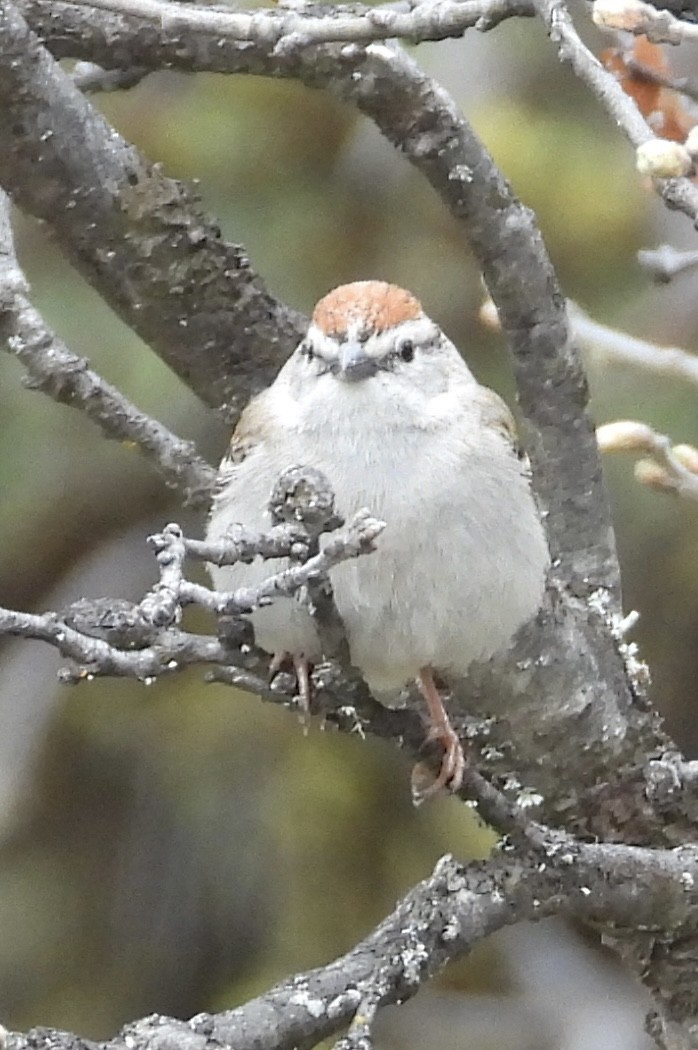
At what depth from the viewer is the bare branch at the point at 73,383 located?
169 centimetres

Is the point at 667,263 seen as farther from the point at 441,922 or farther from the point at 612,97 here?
the point at 441,922

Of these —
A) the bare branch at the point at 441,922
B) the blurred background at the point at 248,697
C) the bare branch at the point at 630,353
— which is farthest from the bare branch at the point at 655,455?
the blurred background at the point at 248,697

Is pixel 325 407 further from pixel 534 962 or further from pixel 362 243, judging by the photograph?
pixel 534 962

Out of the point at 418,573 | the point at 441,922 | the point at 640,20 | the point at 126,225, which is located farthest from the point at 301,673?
the point at 640,20

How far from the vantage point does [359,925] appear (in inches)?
→ 122

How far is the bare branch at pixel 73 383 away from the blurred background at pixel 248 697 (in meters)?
1.18

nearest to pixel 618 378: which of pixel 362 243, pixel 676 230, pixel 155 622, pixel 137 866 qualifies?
pixel 676 230

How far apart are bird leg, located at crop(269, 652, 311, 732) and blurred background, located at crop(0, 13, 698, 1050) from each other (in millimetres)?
1525

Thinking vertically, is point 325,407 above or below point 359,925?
above

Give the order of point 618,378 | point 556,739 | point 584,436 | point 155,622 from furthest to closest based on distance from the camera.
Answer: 1. point 618,378
2. point 584,436
3. point 556,739
4. point 155,622

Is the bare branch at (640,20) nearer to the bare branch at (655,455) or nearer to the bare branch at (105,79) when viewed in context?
the bare branch at (655,455)

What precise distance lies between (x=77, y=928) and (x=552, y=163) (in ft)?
6.84

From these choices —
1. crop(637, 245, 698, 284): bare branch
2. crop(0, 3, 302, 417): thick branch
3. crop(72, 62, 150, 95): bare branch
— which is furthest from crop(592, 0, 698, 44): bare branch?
crop(72, 62, 150, 95): bare branch

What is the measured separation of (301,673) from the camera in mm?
1418
